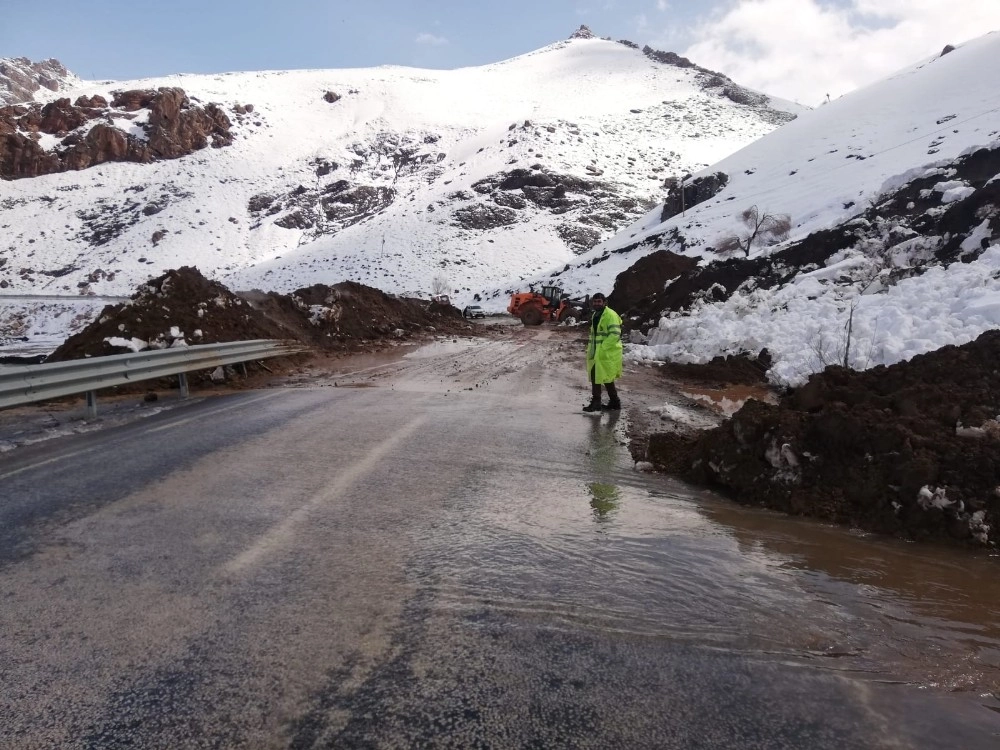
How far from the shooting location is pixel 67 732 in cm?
218

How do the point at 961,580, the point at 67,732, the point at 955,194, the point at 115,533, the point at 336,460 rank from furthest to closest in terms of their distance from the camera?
the point at 955,194 < the point at 336,460 < the point at 115,533 < the point at 961,580 < the point at 67,732

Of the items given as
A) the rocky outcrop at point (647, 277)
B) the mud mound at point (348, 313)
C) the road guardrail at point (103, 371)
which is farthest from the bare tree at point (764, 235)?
the road guardrail at point (103, 371)

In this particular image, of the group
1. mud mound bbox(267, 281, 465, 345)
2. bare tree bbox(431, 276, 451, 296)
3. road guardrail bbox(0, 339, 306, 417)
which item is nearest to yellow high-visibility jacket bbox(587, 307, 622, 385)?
road guardrail bbox(0, 339, 306, 417)

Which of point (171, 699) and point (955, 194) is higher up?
point (955, 194)

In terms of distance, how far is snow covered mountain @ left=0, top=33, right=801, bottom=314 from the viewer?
257 feet

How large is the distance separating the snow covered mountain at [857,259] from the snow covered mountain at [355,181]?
3032cm

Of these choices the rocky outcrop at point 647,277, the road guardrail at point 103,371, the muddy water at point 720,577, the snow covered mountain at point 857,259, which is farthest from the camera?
the rocky outcrop at point 647,277

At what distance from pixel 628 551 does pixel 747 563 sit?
2.30 feet

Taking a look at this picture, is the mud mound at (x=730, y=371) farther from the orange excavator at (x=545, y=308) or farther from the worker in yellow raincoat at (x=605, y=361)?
the orange excavator at (x=545, y=308)

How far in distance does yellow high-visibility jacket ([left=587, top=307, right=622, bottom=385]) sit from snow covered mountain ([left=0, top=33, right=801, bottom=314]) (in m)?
54.8

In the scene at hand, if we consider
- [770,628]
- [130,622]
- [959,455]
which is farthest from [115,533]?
[959,455]

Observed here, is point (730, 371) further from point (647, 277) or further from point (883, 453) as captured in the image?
point (647, 277)

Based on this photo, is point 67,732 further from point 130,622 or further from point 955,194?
point 955,194

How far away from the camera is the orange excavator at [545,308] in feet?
112
